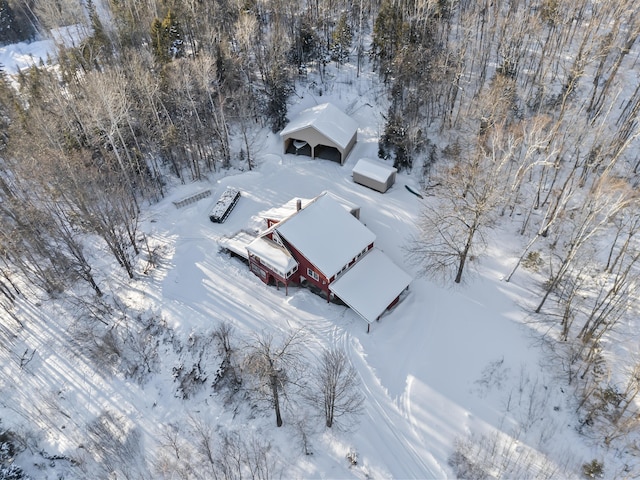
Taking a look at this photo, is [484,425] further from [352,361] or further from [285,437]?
[285,437]

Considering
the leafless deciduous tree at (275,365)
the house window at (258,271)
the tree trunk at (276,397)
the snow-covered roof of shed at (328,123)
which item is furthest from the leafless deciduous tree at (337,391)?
the snow-covered roof of shed at (328,123)

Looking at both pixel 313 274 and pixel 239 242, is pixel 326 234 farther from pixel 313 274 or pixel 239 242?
pixel 239 242

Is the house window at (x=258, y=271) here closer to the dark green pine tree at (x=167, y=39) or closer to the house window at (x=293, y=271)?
the house window at (x=293, y=271)

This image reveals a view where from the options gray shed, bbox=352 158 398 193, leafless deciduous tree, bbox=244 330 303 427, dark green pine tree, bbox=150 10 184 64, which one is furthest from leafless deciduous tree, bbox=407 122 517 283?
dark green pine tree, bbox=150 10 184 64

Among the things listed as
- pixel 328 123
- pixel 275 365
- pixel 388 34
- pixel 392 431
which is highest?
pixel 388 34

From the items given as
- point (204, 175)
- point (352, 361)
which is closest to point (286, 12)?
point (204, 175)

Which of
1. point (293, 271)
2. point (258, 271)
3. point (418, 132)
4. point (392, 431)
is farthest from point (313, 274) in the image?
point (418, 132)
